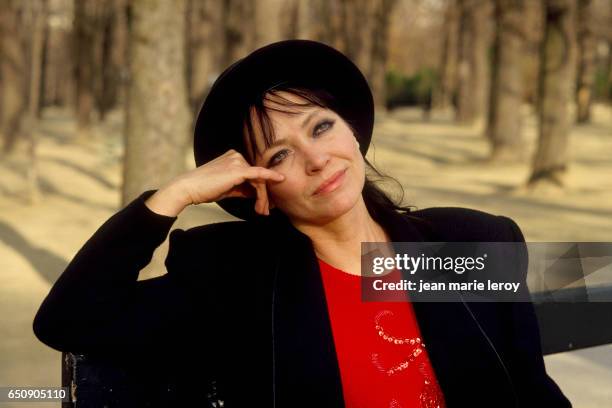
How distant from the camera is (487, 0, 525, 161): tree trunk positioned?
20.1m

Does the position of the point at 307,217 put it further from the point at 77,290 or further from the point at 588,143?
the point at 588,143

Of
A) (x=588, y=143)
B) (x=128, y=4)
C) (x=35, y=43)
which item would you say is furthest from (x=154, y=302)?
(x=588, y=143)

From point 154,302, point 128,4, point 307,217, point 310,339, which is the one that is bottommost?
point 310,339

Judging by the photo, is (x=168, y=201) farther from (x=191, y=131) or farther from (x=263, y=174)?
(x=191, y=131)

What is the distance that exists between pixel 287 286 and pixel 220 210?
10.2 meters

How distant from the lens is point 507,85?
20812 mm

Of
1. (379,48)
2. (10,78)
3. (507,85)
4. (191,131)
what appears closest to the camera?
(507,85)

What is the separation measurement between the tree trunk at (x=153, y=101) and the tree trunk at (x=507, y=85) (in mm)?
13193

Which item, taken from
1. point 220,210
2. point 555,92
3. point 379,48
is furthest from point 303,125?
point 379,48

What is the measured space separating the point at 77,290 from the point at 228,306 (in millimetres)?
333

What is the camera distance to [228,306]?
2.21 metres

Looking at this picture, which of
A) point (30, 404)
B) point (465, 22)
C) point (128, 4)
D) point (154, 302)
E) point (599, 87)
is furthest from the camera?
point (599, 87)

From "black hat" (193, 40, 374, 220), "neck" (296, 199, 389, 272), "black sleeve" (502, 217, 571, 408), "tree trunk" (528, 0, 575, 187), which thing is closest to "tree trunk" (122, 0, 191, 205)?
"black hat" (193, 40, 374, 220)

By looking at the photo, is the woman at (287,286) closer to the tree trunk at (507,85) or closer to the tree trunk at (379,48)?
the tree trunk at (507,85)
